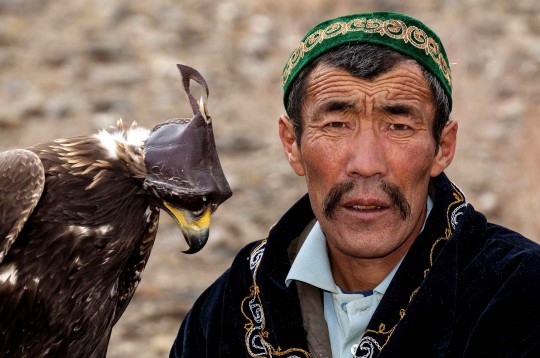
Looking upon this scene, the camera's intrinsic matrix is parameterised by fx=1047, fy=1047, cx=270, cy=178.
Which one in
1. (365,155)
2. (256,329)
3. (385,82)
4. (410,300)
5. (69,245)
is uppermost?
(385,82)

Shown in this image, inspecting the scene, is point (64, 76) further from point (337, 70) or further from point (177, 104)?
point (337, 70)

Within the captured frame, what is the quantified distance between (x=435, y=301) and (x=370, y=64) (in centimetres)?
82

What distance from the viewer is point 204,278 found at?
8305 millimetres

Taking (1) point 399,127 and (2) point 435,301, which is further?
(1) point 399,127

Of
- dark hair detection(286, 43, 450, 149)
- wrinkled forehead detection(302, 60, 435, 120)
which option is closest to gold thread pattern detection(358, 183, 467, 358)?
dark hair detection(286, 43, 450, 149)

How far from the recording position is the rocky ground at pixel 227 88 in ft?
28.7

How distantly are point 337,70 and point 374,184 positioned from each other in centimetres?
43

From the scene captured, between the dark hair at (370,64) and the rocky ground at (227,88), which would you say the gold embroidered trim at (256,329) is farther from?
the rocky ground at (227,88)

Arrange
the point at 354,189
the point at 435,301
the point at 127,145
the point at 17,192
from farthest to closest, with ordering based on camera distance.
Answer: the point at 127,145 → the point at 17,192 → the point at 354,189 → the point at 435,301

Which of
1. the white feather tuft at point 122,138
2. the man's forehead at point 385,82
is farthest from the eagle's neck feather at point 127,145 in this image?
the man's forehead at point 385,82

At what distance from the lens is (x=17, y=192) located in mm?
3891

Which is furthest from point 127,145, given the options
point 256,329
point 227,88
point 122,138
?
point 227,88

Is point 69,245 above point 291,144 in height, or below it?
below

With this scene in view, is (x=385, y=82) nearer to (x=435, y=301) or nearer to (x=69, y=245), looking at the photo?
(x=435, y=301)
